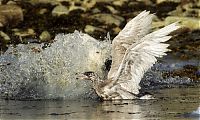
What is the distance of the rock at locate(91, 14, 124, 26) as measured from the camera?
29.6m

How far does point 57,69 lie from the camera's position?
1597 centimetres

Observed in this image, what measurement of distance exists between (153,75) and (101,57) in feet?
7.61

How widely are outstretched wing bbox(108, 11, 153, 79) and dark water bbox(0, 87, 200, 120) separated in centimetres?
68

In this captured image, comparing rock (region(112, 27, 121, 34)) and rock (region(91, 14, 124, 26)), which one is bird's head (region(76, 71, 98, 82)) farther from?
rock (region(91, 14, 124, 26))

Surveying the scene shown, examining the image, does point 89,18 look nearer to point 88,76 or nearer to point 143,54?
point 88,76

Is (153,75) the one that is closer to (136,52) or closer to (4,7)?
(136,52)

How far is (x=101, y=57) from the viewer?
15680mm

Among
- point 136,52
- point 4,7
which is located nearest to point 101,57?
point 136,52

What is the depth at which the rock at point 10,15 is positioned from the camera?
29.3m

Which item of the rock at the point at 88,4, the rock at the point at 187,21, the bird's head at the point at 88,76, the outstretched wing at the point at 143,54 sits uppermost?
the rock at the point at 88,4

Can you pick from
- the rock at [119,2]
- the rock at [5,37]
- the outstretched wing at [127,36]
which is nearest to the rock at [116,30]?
the rock at [5,37]

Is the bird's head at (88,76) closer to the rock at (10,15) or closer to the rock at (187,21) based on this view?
the rock at (187,21)

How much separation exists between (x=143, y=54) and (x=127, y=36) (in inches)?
23.4

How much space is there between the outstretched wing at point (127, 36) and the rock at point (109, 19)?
48.5 ft
